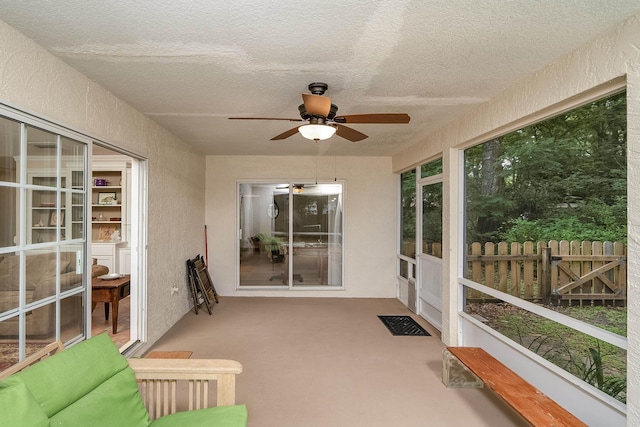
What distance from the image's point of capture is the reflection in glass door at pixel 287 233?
19.8ft

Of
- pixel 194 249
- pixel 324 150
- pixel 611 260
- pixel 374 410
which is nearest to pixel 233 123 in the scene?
pixel 324 150

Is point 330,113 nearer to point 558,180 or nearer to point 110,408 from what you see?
point 558,180

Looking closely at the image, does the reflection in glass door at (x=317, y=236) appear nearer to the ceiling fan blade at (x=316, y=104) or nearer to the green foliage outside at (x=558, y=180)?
the green foliage outside at (x=558, y=180)

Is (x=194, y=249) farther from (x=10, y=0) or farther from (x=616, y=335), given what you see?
(x=616, y=335)

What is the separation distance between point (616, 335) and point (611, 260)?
17.1 inches

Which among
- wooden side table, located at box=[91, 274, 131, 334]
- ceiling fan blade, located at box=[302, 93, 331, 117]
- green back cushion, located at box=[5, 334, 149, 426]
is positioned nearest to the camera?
green back cushion, located at box=[5, 334, 149, 426]

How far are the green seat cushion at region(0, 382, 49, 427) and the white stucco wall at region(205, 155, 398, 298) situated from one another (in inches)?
187

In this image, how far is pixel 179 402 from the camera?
259 cm

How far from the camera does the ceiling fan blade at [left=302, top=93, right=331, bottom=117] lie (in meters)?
2.16

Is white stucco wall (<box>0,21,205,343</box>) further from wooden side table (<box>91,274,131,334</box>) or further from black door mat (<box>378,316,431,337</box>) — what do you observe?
black door mat (<box>378,316,431,337</box>)

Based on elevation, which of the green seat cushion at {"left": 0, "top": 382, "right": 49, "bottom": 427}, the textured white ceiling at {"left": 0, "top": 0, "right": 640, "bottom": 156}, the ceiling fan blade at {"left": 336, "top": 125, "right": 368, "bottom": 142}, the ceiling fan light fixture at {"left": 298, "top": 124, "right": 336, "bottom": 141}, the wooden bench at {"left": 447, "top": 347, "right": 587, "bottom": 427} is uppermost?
the textured white ceiling at {"left": 0, "top": 0, "right": 640, "bottom": 156}

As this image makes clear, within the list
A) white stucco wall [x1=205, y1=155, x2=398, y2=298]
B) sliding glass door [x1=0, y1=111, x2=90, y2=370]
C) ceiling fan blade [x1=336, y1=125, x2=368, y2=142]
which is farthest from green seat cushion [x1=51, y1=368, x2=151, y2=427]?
white stucco wall [x1=205, y1=155, x2=398, y2=298]

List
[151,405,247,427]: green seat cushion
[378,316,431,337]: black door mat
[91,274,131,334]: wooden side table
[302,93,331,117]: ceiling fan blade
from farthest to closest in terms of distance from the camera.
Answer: [378,316,431,337]: black door mat < [91,274,131,334]: wooden side table < [302,93,331,117]: ceiling fan blade < [151,405,247,427]: green seat cushion

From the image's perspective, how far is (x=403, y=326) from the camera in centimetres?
442
